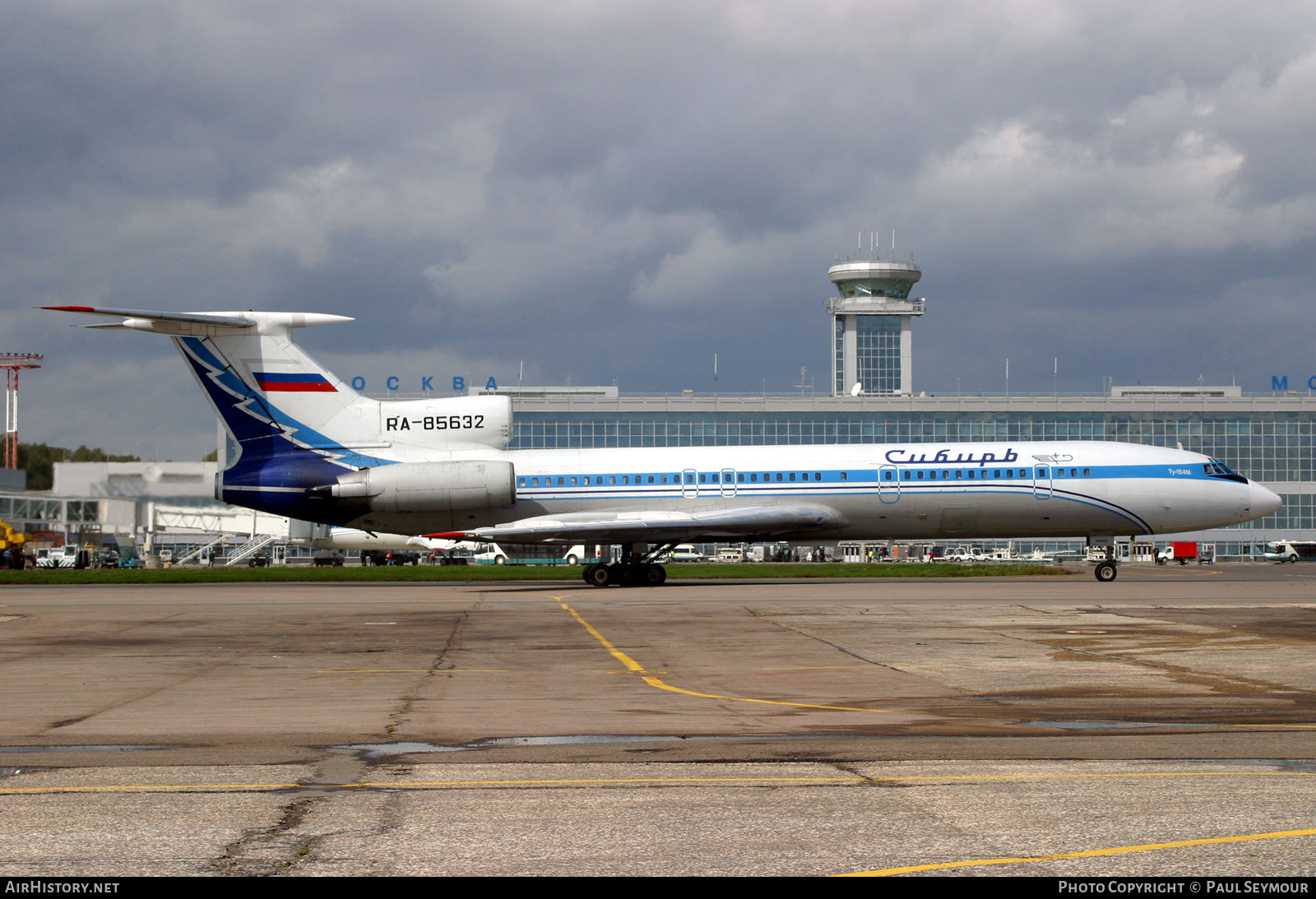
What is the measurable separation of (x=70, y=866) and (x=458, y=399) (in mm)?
31149

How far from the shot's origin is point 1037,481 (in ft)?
119

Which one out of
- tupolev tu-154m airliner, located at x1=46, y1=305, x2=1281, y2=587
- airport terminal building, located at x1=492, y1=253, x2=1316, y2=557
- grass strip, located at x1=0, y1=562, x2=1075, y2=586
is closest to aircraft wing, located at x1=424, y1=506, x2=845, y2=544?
tupolev tu-154m airliner, located at x1=46, y1=305, x2=1281, y2=587

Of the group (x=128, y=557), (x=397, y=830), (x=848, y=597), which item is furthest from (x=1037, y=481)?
(x=128, y=557)

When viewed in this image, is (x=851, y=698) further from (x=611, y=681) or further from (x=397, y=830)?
(x=397, y=830)

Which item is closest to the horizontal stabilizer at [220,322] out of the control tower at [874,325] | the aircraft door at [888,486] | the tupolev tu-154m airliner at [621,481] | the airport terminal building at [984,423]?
the tupolev tu-154m airliner at [621,481]

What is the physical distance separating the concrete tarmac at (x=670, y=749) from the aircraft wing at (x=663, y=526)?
43.1 ft

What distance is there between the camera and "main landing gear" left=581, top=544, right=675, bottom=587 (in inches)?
1431

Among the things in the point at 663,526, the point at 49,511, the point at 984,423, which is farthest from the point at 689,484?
the point at 984,423

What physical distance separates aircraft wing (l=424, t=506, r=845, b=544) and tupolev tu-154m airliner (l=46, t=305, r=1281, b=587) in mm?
54

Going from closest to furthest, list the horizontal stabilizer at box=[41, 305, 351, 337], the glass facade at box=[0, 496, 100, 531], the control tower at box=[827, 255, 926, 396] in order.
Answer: the horizontal stabilizer at box=[41, 305, 351, 337] → the glass facade at box=[0, 496, 100, 531] → the control tower at box=[827, 255, 926, 396]

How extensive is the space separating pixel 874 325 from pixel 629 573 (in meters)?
118

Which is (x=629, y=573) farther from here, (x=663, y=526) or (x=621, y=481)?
(x=621, y=481)

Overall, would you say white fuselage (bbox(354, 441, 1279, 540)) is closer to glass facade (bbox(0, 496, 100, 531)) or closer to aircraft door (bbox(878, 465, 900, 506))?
aircraft door (bbox(878, 465, 900, 506))

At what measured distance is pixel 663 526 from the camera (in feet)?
115
